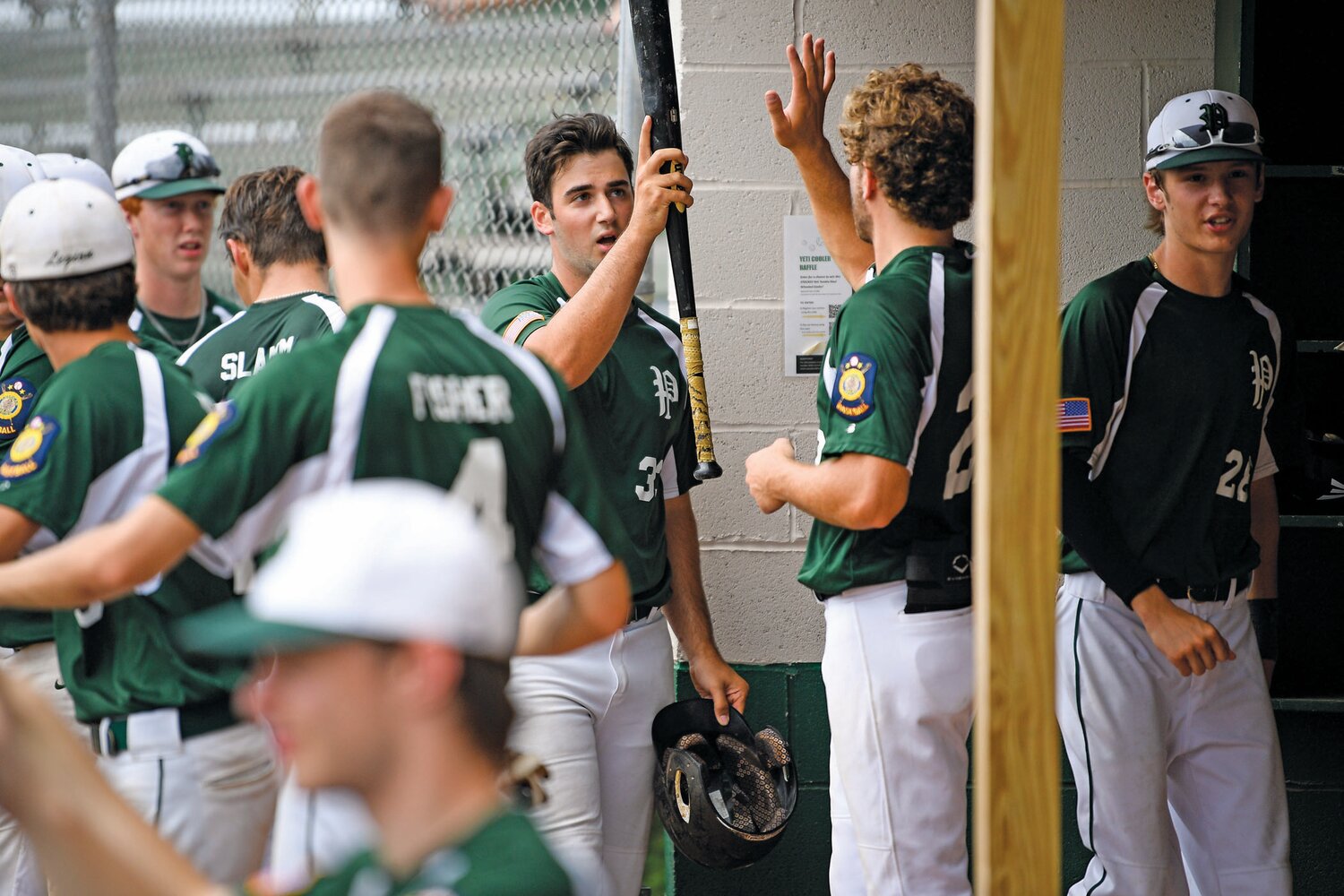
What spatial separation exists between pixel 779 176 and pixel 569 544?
2242mm

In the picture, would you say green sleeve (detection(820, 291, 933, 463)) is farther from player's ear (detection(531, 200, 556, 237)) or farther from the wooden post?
player's ear (detection(531, 200, 556, 237))

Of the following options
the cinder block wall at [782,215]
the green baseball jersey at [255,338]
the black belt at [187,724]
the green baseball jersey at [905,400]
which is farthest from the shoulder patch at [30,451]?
the cinder block wall at [782,215]

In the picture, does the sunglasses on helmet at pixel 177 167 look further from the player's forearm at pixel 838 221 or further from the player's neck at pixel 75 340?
the player's forearm at pixel 838 221

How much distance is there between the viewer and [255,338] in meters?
3.66

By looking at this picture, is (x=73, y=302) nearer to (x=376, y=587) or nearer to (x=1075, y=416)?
(x=376, y=587)

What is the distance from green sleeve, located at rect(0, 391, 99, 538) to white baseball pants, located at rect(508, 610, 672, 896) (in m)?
1.05

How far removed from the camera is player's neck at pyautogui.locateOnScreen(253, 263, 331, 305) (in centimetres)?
377

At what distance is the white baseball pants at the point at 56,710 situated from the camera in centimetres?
342

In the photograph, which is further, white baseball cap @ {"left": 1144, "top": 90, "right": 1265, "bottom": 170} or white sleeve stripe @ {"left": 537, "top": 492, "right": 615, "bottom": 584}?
white baseball cap @ {"left": 1144, "top": 90, "right": 1265, "bottom": 170}

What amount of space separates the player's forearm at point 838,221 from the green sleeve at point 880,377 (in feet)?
2.50

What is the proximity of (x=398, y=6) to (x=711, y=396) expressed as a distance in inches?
Result: 78.0

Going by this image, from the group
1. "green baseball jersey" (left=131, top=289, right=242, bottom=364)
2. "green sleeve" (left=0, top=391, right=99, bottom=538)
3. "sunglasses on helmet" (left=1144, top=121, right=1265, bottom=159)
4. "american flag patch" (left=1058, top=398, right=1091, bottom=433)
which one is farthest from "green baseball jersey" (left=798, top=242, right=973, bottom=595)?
"green baseball jersey" (left=131, top=289, right=242, bottom=364)

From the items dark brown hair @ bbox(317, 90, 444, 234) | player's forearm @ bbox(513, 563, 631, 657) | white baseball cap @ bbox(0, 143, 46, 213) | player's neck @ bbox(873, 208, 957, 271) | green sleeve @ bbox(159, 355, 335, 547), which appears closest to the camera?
green sleeve @ bbox(159, 355, 335, 547)

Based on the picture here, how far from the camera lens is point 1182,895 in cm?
345
